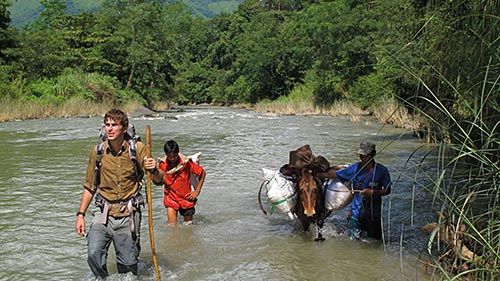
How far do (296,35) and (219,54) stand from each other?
106 ft

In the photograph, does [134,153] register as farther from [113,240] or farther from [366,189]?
[366,189]

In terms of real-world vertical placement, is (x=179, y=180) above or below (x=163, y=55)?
below

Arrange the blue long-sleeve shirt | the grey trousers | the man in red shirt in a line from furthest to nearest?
the man in red shirt → the blue long-sleeve shirt → the grey trousers

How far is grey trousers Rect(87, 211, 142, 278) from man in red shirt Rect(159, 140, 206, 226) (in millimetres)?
2479

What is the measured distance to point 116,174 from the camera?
512 cm

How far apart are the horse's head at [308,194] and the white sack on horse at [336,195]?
0.47 meters

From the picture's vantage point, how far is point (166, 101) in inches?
2304

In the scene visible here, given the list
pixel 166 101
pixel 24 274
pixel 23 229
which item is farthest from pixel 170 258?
pixel 166 101

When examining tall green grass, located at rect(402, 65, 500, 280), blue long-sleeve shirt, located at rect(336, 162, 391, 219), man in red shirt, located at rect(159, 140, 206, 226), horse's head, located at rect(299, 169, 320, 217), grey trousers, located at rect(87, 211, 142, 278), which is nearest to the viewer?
tall green grass, located at rect(402, 65, 500, 280)

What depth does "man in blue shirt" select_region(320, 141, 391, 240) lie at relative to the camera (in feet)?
22.2

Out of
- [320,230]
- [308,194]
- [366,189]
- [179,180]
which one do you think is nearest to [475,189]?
[366,189]

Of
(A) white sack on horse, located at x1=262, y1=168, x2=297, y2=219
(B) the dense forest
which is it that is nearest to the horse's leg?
(A) white sack on horse, located at x1=262, y1=168, x2=297, y2=219

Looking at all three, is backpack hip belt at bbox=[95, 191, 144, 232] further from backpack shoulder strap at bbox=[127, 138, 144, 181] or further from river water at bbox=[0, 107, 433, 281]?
river water at bbox=[0, 107, 433, 281]

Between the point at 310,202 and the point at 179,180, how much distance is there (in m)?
Answer: 2.13
